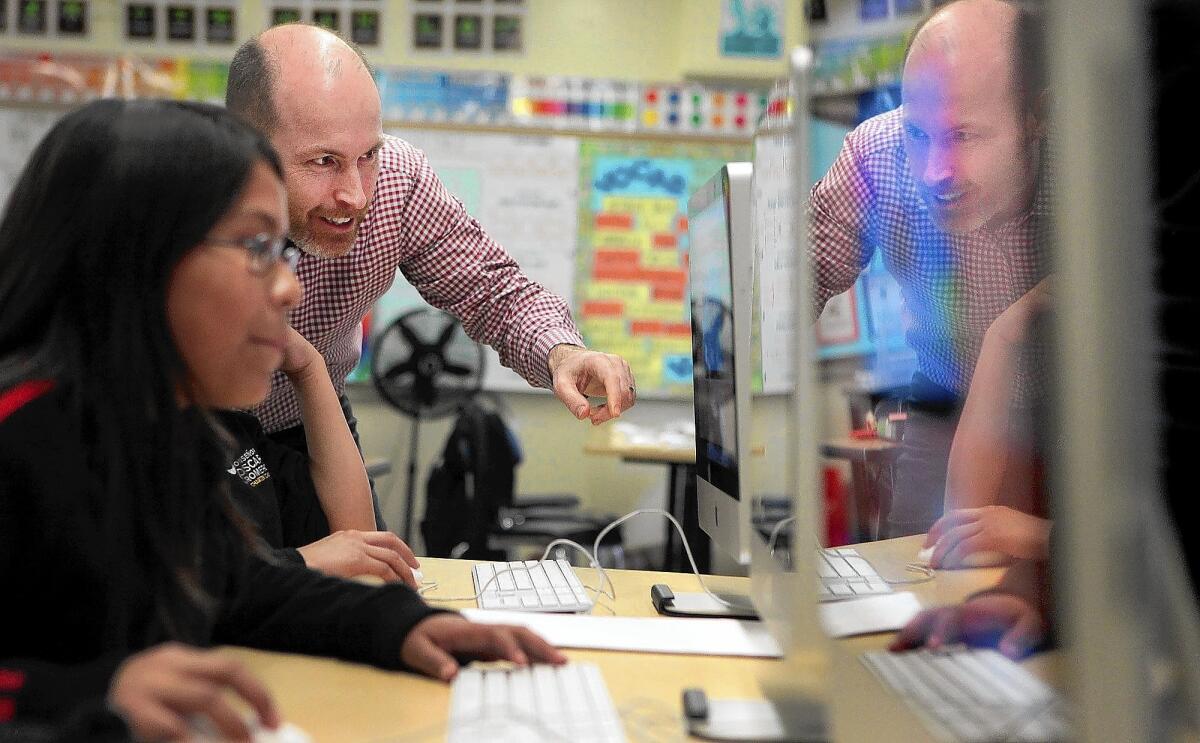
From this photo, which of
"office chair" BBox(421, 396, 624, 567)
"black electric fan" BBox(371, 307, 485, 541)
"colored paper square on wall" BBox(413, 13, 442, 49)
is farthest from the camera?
"colored paper square on wall" BBox(413, 13, 442, 49)

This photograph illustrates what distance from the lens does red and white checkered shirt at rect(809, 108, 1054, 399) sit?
2.12 feet

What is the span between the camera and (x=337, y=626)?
3.28 ft

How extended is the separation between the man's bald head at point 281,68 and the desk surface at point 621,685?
93 centimetres

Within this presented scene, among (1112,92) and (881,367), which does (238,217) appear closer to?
(881,367)

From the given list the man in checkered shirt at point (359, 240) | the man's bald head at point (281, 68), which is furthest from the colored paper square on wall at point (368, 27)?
the man's bald head at point (281, 68)

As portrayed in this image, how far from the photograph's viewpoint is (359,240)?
6.24 ft

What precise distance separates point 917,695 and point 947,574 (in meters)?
0.08

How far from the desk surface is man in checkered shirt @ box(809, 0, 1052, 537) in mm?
62

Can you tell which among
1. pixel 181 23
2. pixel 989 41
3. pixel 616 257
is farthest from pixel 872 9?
pixel 181 23

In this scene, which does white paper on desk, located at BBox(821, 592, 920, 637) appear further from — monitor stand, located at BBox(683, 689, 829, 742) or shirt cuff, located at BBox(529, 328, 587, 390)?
shirt cuff, located at BBox(529, 328, 587, 390)

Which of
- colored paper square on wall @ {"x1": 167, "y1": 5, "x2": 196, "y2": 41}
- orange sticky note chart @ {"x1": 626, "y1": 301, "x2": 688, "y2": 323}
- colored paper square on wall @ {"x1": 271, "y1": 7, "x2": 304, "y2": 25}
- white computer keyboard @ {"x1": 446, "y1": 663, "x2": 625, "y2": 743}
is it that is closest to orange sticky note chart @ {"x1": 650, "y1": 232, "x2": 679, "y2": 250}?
orange sticky note chart @ {"x1": 626, "y1": 301, "x2": 688, "y2": 323}

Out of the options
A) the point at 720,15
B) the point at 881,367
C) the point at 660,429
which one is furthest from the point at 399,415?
the point at 881,367

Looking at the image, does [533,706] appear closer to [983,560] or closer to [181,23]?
[983,560]

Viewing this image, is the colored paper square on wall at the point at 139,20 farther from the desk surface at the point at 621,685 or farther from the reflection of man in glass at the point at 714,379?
the desk surface at the point at 621,685
